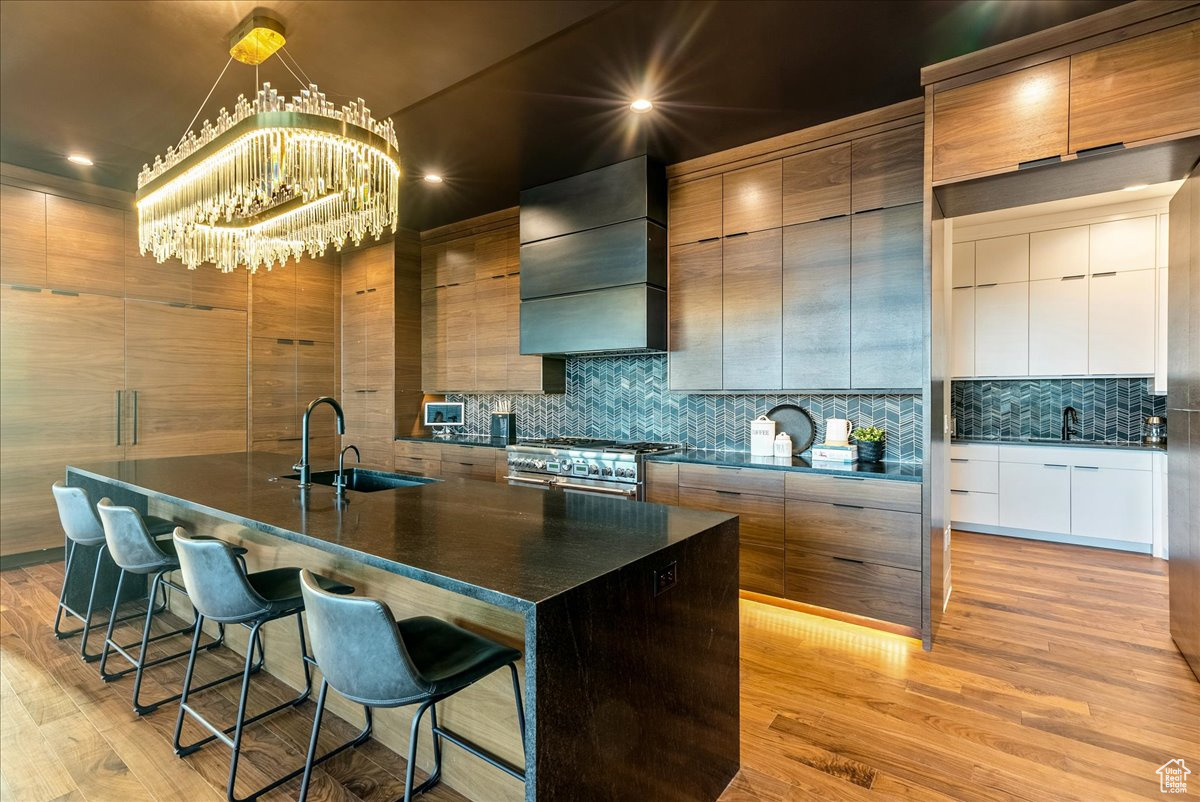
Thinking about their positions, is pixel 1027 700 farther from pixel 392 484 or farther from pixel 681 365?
pixel 392 484

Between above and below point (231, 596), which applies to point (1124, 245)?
above

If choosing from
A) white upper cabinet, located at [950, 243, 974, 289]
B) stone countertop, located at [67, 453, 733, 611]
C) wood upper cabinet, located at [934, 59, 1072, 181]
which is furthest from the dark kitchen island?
white upper cabinet, located at [950, 243, 974, 289]

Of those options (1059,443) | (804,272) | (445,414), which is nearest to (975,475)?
(1059,443)

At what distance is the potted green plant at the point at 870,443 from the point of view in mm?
3369

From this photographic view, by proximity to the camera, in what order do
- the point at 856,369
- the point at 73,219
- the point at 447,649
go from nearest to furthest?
the point at 447,649 < the point at 856,369 < the point at 73,219

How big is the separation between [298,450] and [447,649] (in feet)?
16.1

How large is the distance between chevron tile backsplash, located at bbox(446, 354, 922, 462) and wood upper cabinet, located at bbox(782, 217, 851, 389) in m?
0.34

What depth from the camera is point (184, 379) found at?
483 cm

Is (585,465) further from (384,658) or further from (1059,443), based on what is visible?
(1059,443)

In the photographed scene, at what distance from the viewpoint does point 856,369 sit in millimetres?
3318

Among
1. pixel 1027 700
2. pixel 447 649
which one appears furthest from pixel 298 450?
pixel 1027 700

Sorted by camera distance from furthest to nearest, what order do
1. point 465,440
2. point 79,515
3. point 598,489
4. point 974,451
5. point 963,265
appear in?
point 963,265 < point 465,440 < point 974,451 < point 598,489 < point 79,515

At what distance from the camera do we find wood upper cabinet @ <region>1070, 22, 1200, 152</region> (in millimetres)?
2207

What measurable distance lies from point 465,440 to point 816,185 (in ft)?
11.6
